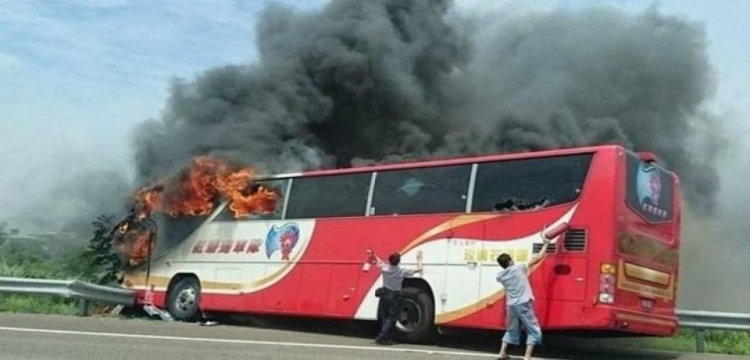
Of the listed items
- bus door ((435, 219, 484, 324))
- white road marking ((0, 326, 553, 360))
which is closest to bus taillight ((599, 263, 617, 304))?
white road marking ((0, 326, 553, 360))

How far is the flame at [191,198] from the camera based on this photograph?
15320mm

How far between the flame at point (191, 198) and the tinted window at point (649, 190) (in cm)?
594

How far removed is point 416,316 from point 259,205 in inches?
149

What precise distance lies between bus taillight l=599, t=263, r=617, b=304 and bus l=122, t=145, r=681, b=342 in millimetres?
17

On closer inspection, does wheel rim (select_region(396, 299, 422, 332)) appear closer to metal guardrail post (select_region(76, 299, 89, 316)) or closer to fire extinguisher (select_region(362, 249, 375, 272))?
fire extinguisher (select_region(362, 249, 375, 272))

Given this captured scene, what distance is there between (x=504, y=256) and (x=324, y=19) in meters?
14.5

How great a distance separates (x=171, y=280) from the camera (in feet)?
52.6

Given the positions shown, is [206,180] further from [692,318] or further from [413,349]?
[692,318]

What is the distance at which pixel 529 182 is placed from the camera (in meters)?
11.8

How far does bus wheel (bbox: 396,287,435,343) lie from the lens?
491 inches

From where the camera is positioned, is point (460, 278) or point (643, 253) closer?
point (643, 253)

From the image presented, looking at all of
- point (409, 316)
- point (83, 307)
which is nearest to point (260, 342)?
point (409, 316)

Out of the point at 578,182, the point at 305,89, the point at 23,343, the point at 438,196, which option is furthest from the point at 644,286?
the point at 305,89

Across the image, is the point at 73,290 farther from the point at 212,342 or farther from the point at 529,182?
the point at 529,182
